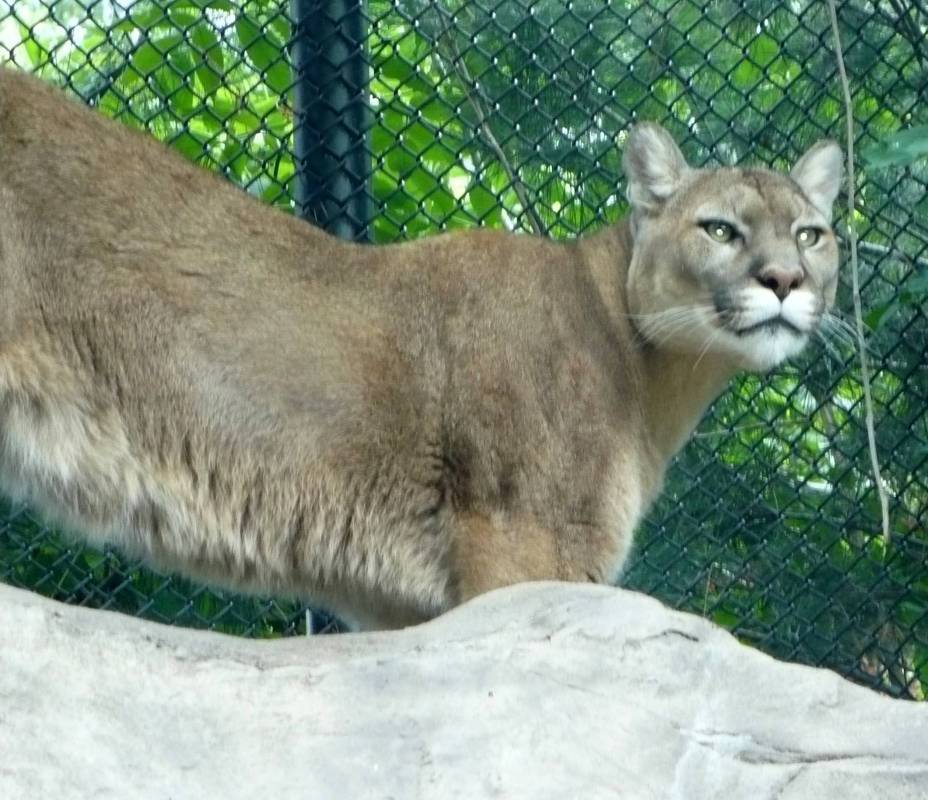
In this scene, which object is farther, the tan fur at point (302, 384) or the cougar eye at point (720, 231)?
the cougar eye at point (720, 231)

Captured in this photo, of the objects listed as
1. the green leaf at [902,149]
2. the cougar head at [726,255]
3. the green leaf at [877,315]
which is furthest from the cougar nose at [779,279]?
the green leaf at [877,315]

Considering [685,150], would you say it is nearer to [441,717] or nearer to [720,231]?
[720,231]

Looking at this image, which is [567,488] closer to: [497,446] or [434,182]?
[497,446]

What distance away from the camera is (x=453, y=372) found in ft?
15.4

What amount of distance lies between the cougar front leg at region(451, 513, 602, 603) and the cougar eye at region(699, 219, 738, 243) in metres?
0.94

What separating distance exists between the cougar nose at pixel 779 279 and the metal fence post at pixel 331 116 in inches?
57.3

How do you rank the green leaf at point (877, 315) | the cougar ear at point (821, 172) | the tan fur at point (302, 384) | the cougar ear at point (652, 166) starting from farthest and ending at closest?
the green leaf at point (877, 315)
the cougar ear at point (821, 172)
the cougar ear at point (652, 166)
the tan fur at point (302, 384)

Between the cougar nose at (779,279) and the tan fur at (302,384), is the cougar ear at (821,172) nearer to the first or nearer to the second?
the tan fur at (302,384)

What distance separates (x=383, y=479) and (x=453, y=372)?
0.34 m

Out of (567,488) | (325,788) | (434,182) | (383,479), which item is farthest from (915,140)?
(325,788)

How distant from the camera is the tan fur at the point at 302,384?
14.4 ft

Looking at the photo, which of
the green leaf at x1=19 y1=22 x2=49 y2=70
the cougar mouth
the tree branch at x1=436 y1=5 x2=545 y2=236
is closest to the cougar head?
the cougar mouth

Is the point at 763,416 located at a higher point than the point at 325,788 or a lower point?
higher

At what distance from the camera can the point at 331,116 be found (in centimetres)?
564
